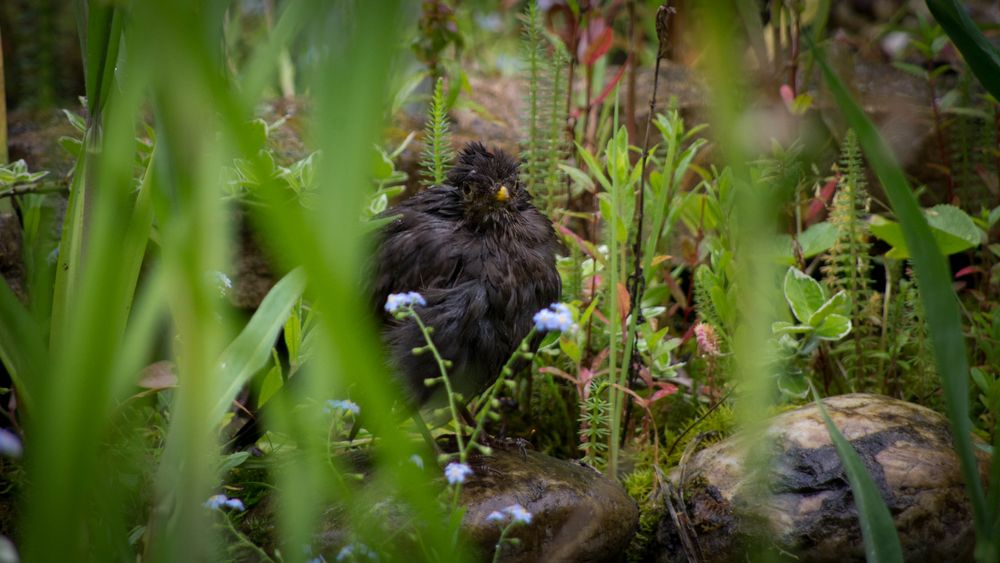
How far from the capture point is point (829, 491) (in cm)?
209

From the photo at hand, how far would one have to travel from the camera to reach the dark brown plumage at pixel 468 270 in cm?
228

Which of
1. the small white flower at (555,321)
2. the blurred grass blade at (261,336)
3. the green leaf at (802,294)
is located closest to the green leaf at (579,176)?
the green leaf at (802,294)

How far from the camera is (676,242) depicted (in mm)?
3451

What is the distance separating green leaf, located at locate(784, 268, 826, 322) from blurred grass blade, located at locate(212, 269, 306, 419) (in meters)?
1.44

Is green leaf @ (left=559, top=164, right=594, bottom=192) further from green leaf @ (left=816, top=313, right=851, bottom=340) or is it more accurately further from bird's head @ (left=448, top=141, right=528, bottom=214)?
green leaf @ (left=816, top=313, right=851, bottom=340)

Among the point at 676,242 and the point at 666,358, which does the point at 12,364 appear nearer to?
the point at 666,358

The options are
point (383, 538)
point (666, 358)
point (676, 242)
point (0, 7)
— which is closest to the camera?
point (383, 538)

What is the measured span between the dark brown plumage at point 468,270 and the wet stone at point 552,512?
0.28 meters

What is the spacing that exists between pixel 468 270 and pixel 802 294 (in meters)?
0.93

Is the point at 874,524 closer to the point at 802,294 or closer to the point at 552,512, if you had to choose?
the point at 552,512

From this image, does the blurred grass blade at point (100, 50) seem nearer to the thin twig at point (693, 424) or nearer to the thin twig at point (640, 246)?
the thin twig at point (640, 246)

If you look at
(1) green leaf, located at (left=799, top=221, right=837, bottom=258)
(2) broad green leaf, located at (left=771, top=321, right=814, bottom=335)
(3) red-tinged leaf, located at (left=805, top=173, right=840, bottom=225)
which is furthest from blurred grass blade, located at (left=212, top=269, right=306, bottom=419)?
(3) red-tinged leaf, located at (left=805, top=173, right=840, bottom=225)

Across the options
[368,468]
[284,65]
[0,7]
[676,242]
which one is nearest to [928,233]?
[368,468]

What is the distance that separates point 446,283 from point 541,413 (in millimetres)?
739
